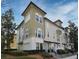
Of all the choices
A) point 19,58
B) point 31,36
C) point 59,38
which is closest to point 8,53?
point 19,58

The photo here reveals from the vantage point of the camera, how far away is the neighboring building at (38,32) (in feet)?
8.96

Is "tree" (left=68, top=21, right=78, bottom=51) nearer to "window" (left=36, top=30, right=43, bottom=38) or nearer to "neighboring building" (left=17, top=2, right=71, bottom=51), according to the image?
"neighboring building" (left=17, top=2, right=71, bottom=51)

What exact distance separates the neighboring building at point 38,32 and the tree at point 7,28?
0.25 feet

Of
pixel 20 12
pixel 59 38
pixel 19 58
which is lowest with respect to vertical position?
pixel 19 58

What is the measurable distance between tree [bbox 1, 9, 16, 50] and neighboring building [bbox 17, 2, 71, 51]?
0.08 metres

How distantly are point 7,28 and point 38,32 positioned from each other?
0.33 meters

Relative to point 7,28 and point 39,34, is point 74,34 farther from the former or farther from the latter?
point 7,28

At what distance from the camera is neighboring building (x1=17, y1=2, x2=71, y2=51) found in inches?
108

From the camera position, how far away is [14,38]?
2.75m

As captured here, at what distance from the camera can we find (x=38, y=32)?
273cm

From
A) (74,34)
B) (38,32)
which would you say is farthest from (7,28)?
(74,34)

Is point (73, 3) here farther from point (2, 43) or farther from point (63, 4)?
point (2, 43)

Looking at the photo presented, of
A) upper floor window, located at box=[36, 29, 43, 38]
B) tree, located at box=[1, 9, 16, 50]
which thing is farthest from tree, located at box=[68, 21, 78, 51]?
tree, located at box=[1, 9, 16, 50]

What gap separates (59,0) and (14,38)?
63 cm
